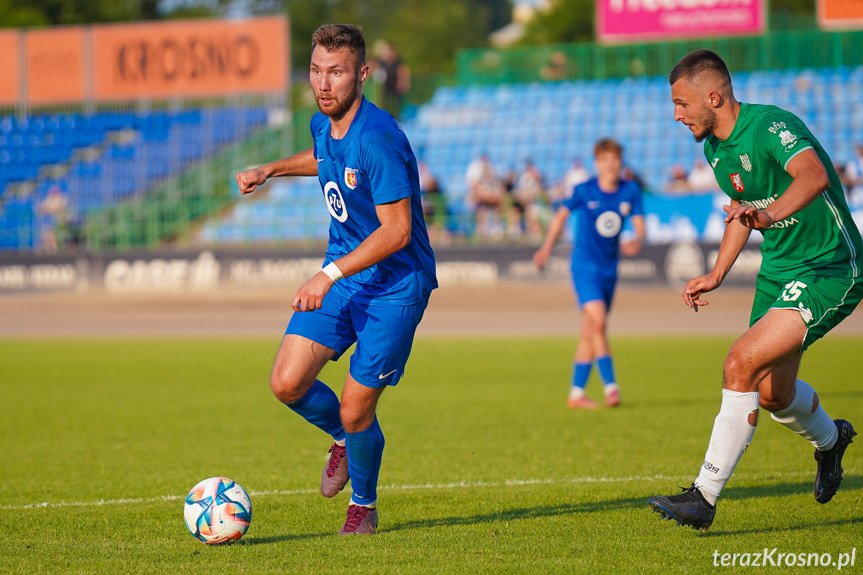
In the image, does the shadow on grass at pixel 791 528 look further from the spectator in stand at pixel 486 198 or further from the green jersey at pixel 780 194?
the spectator in stand at pixel 486 198

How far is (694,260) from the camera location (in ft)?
67.2

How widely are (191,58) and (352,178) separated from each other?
28135mm

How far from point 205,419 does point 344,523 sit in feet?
15.3

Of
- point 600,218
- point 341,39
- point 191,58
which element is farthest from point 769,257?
point 191,58

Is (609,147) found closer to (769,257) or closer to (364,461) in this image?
(769,257)

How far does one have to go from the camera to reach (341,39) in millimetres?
4984

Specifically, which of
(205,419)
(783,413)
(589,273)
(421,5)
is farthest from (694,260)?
(421,5)

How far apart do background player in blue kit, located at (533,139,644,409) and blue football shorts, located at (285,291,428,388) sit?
4964mm

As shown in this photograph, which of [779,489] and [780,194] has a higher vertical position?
[780,194]

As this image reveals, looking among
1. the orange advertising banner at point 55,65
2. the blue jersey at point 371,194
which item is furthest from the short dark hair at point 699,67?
the orange advertising banner at point 55,65

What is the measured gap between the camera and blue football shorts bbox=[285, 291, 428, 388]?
16.9 feet

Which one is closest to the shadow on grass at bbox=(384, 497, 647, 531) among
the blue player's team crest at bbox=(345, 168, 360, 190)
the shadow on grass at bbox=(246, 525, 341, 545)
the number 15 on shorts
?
the shadow on grass at bbox=(246, 525, 341, 545)

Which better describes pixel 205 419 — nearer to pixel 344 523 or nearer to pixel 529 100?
pixel 344 523

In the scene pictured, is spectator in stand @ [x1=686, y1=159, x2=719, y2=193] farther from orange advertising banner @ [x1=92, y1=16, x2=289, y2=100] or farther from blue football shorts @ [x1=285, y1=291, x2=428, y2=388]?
blue football shorts @ [x1=285, y1=291, x2=428, y2=388]
